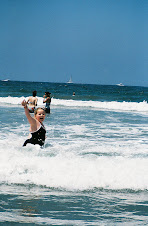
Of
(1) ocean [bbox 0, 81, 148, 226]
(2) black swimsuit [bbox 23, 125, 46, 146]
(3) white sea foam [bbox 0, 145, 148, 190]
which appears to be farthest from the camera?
(2) black swimsuit [bbox 23, 125, 46, 146]

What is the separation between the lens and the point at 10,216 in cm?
380

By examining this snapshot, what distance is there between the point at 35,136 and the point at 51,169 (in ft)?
4.40

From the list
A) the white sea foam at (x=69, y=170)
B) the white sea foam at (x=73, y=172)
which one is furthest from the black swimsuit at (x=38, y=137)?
the white sea foam at (x=73, y=172)

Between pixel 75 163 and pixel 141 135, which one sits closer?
pixel 75 163

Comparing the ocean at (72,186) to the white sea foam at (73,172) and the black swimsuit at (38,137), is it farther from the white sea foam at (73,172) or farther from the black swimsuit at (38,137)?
the black swimsuit at (38,137)

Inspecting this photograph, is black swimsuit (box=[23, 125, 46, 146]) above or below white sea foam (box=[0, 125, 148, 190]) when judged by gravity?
above

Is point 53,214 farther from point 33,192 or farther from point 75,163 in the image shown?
point 75,163

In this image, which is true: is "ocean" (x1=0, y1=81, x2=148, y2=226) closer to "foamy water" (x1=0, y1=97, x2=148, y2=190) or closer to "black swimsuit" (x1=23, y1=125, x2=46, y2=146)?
"foamy water" (x1=0, y1=97, x2=148, y2=190)

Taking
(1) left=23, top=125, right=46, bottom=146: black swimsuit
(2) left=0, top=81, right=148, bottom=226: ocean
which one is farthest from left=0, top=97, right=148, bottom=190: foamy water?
(1) left=23, top=125, right=46, bottom=146: black swimsuit

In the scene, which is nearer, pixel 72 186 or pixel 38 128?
pixel 72 186

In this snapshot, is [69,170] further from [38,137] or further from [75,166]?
[38,137]

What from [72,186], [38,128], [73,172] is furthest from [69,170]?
[38,128]

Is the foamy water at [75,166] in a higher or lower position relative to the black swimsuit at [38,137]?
lower

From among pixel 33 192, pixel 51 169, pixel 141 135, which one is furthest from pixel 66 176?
pixel 141 135
